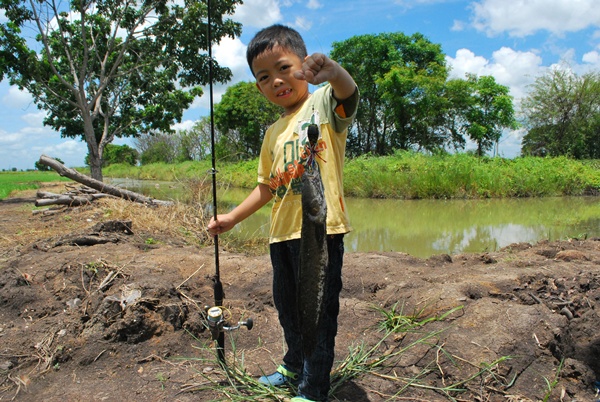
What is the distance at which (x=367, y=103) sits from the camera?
1193 inches

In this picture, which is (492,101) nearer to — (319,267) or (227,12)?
(227,12)

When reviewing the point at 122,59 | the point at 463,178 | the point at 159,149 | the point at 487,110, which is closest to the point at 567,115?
the point at 487,110

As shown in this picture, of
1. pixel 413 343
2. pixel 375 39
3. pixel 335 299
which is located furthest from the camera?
pixel 375 39

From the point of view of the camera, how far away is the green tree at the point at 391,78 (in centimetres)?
2659

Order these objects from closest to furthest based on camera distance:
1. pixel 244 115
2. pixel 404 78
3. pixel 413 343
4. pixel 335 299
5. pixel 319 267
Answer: pixel 319 267
pixel 335 299
pixel 413 343
pixel 404 78
pixel 244 115

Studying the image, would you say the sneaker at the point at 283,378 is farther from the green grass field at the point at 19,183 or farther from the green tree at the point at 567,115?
the green tree at the point at 567,115

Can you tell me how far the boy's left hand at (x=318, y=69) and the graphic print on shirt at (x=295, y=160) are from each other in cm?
25

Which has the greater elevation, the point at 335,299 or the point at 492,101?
the point at 492,101

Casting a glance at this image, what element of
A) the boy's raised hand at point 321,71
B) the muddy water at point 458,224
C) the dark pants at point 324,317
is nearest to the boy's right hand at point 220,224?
the dark pants at point 324,317

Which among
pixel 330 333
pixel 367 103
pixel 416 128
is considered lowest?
pixel 330 333

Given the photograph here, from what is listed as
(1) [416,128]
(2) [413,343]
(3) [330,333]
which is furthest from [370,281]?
(1) [416,128]

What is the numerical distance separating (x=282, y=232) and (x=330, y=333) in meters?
0.52

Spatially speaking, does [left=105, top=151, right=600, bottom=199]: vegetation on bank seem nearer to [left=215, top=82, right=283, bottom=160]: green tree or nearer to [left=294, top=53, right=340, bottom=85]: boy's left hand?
[left=215, top=82, right=283, bottom=160]: green tree

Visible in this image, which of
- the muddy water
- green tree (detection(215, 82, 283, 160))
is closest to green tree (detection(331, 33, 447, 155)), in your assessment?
green tree (detection(215, 82, 283, 160))
